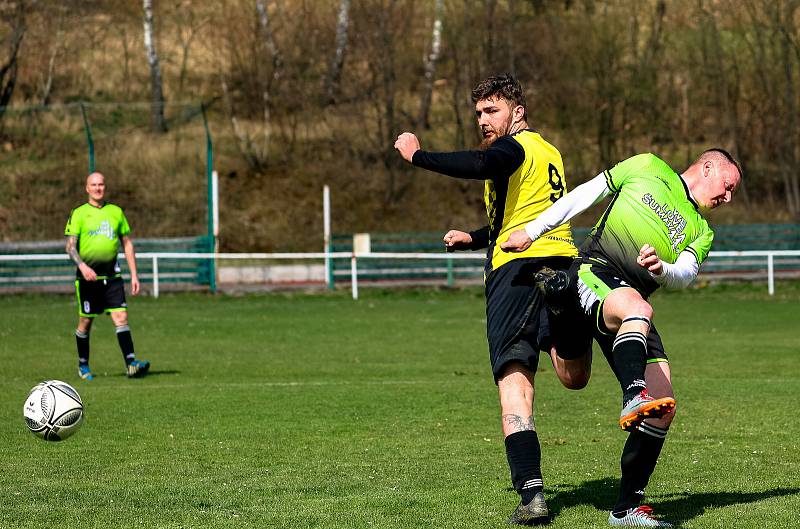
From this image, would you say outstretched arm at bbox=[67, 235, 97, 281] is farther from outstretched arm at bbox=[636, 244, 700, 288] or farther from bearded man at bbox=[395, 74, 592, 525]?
outstretched arm at bbox=[636, 244, 700, 288]

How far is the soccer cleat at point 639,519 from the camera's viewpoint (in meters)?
5.95

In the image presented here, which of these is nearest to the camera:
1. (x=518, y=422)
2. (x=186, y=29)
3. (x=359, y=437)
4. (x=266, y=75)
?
(x=518, y=422)

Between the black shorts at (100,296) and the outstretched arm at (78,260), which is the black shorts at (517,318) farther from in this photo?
the black shorts at (100,296)

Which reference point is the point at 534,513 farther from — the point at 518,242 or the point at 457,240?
the point at 457,240

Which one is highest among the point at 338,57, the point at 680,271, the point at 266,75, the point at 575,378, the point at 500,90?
the point at 338,57

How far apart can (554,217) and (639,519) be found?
61.5 inches

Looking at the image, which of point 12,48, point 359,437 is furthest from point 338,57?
point 359,437

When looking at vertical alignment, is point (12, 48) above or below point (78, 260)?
above

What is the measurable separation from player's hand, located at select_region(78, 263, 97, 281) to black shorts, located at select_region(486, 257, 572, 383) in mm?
8111

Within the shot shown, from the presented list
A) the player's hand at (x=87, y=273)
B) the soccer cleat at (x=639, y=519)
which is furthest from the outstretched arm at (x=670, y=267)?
the player's hand at (x=87, y=273)

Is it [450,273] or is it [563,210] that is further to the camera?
[450,273]

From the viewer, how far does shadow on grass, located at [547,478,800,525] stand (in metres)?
6.41

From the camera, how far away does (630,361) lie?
577cm

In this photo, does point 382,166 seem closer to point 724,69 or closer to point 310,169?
point 310,169
